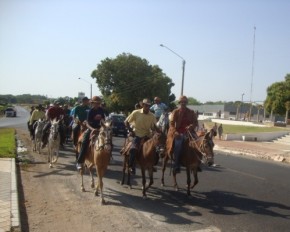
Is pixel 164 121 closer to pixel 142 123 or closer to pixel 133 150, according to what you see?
pixel 142 123

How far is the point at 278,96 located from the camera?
2398 inches

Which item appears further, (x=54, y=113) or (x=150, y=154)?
(x=54, y=113)

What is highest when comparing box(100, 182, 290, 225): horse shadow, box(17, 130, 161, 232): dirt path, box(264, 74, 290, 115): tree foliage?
box(264, 74, 290, 115): tree foliage

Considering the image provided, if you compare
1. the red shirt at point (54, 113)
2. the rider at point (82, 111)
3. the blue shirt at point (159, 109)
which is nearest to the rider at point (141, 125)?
the rider at point (82, 111)

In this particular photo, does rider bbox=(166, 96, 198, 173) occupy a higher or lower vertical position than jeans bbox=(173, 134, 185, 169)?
higher

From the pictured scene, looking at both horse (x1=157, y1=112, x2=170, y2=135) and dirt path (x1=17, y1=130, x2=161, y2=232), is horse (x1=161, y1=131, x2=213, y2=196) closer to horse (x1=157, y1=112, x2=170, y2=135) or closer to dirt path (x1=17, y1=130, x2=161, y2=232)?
dirt path (x1=17, y1=130, x2=161, y2=232)

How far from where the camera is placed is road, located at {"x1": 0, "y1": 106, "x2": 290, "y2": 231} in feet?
26.2

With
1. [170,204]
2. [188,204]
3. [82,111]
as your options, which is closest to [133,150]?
[170,204]

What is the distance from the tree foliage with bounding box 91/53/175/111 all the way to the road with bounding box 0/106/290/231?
48.1m

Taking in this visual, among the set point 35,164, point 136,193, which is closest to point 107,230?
point 136,193

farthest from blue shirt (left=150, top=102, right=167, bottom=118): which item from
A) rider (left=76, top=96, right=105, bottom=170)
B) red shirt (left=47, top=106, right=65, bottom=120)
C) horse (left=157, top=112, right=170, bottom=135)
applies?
rider (left=76, top=96, right=105, bottom=170)

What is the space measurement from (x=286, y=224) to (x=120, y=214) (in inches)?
136

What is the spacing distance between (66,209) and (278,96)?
186ft

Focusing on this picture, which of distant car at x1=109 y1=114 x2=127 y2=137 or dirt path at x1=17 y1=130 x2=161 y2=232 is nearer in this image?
dirt path at x1=17 y1=130 x2=161 y2=232
